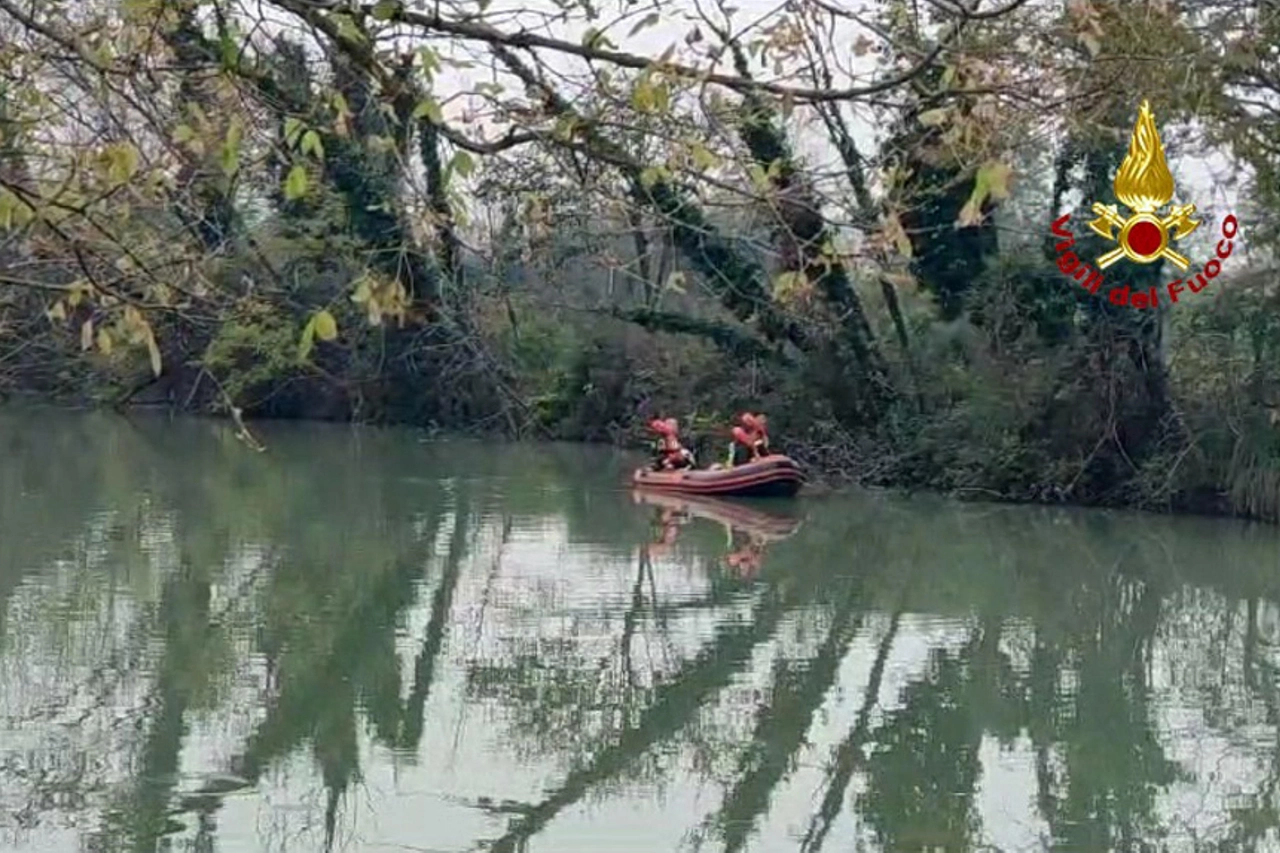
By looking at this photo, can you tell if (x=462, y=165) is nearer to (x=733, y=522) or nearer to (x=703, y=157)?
(x=703, y=157)

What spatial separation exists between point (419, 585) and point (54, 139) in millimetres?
8144

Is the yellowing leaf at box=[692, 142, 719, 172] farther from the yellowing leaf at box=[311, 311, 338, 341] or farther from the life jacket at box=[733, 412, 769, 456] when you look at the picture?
the life jacket at box=[733, 412, 769, 456]

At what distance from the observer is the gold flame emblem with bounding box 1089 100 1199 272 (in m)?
17.4

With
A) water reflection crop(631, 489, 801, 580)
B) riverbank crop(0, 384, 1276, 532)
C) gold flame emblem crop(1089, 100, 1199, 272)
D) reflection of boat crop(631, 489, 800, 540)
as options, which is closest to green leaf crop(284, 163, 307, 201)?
water reflection crop(631, 489, 801, 580)

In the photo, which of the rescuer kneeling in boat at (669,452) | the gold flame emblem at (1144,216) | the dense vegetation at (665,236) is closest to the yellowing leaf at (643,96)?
the dense vegetation at (665,236)

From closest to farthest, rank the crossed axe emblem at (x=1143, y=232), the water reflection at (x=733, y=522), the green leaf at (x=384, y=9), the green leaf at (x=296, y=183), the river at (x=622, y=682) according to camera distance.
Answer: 1. the green leaf at (x=296, y=183)
2. the green leaf at (x=384, y=9)
3. the river at (x=622, y=682)
4. the water reflection at (x=733, y=522)
5. the crossed axe emblem at (x=1143, y=232)

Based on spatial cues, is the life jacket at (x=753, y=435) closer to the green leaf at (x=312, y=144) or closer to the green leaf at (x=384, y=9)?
the green leaf at (x=384, y=9)

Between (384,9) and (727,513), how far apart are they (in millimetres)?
15857

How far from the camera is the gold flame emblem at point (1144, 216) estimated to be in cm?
1738

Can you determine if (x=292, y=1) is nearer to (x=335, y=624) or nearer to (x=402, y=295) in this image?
(x=402, y=295)

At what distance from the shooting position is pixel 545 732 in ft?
28.7

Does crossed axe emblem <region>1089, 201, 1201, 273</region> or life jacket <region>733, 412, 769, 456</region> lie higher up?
crossed axe emblem <region>1089, 201, 1201, 273</region>

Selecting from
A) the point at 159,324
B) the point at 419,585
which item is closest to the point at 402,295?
the point at 159,324

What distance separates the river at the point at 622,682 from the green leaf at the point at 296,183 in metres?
3.25
